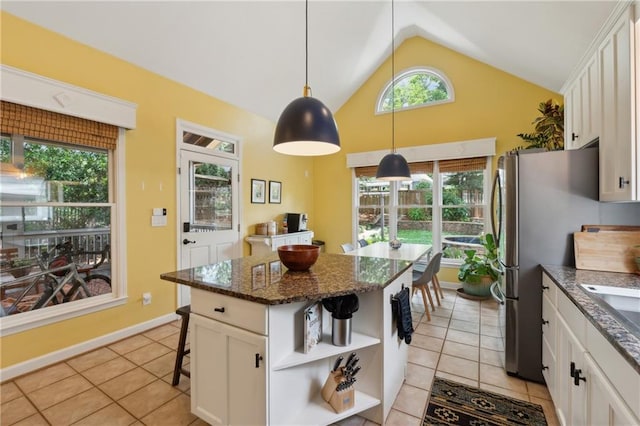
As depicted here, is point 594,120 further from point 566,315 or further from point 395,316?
point 395,316

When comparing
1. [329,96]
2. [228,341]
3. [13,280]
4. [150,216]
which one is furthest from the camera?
[329,96]

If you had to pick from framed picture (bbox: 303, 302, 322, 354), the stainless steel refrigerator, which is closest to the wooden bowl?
framed picture (bbox: 303, 302, 322, 354)

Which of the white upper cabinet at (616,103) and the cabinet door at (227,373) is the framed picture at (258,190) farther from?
the white upper cabinet at (616,103)

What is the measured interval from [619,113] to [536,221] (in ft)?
2.60

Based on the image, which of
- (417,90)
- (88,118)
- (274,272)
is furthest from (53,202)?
(417,90)

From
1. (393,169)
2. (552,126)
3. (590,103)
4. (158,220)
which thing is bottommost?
(158,220)

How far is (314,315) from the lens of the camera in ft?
5.16

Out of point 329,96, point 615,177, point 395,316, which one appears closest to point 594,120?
point 615,177

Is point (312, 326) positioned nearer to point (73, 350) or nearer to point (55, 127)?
point (73, 350)

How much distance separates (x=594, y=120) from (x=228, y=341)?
2834 millimetres

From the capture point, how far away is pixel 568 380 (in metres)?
1.54

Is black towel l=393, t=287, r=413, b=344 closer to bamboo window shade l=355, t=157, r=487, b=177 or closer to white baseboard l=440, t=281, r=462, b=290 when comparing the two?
white baseboard l=440, t=281, r=462, b=290

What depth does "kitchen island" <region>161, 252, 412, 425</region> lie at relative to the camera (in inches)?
55.2

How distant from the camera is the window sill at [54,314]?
2246 millimetres
